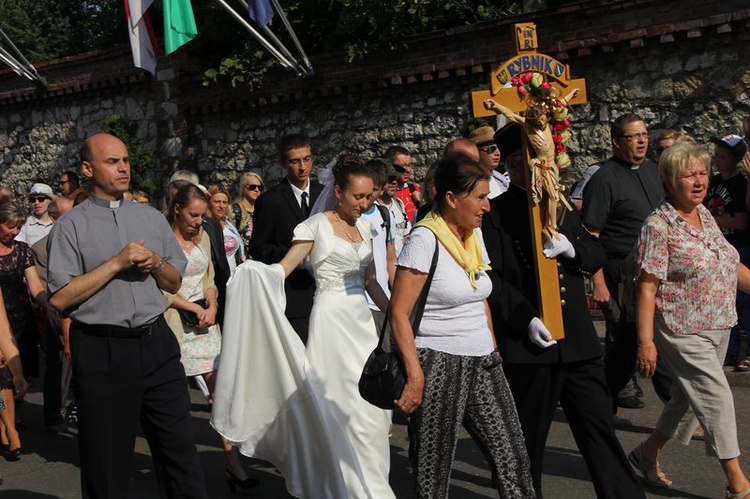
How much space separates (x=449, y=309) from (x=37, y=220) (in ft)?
26.1

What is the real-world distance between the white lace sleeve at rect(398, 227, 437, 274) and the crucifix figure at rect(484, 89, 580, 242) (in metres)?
0.73

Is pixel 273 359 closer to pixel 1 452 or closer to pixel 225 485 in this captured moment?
pixel 225 485

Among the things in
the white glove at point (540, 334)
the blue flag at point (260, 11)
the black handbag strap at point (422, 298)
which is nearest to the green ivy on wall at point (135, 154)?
the blue flag at point (260, 11)

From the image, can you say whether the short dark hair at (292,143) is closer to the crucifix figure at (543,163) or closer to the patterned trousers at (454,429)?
the crucifix figure at (543,163)

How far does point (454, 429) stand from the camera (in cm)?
485

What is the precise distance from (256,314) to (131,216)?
125 cm

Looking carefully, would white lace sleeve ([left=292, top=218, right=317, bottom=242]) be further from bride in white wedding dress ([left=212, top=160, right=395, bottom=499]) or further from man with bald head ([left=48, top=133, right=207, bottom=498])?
man with bald head ([left=48, top=133, right=207, bottom=498])

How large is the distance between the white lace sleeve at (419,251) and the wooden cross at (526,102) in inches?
28.5

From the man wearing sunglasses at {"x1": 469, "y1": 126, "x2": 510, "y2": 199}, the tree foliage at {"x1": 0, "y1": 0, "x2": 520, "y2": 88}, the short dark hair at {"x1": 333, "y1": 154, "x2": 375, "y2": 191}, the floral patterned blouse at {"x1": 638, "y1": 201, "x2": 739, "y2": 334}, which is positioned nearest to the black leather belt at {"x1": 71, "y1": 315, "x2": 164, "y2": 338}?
the short dark hair at {"x1": 333, "y1": 154, "x2": 375, "y2": 191}

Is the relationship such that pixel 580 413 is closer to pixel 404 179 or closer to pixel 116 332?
pixel 116 332

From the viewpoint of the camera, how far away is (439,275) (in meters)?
4.86

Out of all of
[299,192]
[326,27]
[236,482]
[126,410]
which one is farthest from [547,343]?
[326,27]

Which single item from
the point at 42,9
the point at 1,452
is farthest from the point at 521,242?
the point at 42,9

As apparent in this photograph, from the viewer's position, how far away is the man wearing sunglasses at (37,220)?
11477 millimetres
